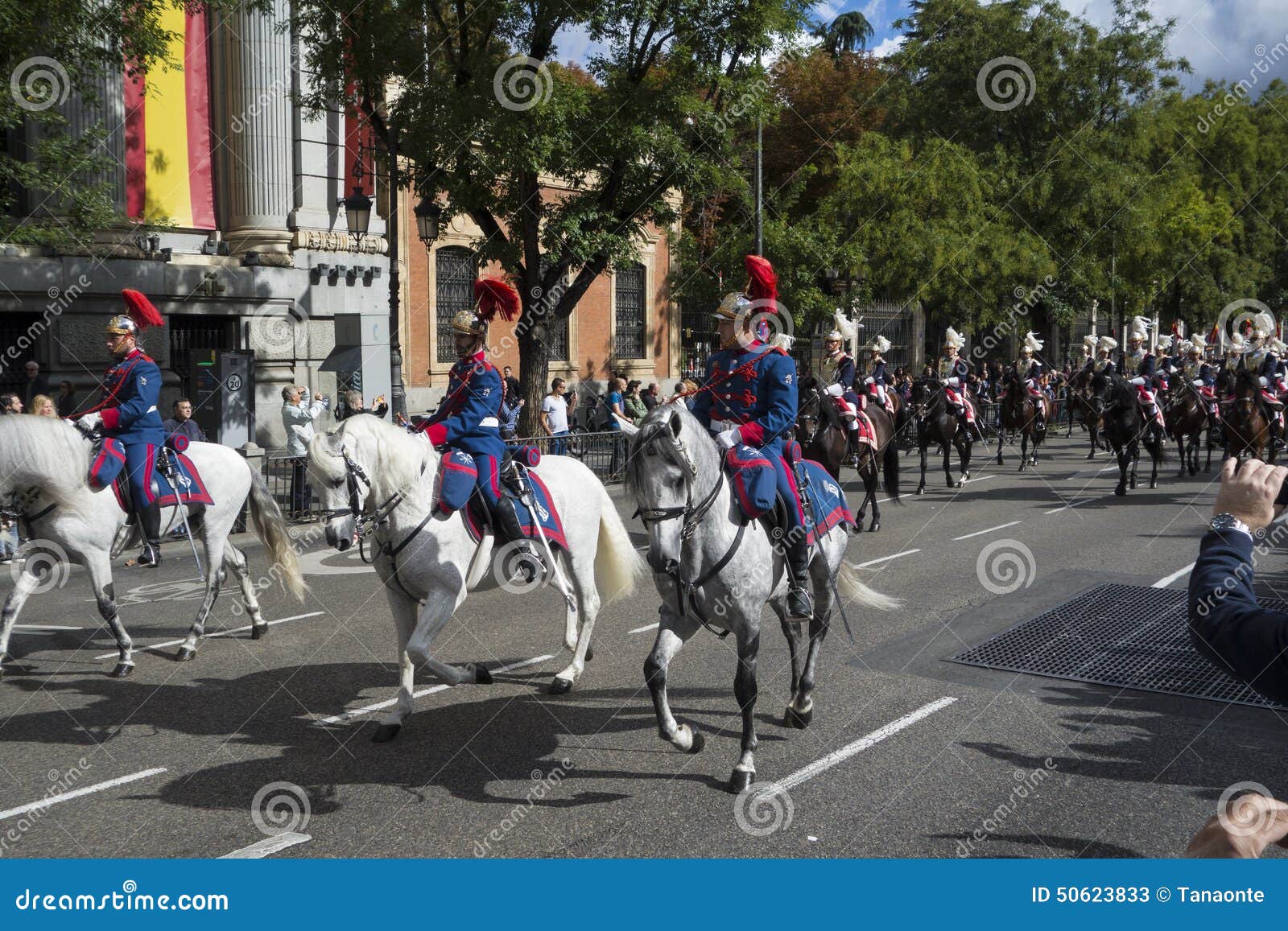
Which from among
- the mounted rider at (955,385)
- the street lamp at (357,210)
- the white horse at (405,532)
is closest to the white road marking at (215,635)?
the white horse at (405,532)

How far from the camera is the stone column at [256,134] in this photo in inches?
928

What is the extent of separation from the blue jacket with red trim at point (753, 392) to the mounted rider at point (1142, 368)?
16.6 metres

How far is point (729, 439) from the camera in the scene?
265 inches

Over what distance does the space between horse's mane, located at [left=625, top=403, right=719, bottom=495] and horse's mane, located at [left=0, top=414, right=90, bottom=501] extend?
4.88 meters

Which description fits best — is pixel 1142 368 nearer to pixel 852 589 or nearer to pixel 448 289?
pixel 852 589

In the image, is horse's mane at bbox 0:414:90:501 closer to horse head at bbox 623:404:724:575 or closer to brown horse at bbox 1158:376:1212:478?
horse head at bbox 623:404:724:575

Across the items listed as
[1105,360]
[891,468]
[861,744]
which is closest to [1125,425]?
[1105,360]

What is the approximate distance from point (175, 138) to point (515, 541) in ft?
62.7

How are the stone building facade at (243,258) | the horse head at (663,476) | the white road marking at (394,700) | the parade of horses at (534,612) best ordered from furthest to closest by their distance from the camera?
the stone building facade at (243,258), the white road marking at (394,700), the parade of horses at (534,612), the horse head at (663,476)

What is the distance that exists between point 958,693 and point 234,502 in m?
6.34

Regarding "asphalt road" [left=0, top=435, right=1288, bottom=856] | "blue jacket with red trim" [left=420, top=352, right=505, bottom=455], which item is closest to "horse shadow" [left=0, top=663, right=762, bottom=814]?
"asphalt road" [left=0, top=435, right=1288, bottom=856]

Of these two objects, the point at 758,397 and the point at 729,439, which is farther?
the point at 758,397

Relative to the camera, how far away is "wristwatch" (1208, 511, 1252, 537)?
2.56 metres

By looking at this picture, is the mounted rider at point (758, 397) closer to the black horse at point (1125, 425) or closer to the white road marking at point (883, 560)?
the white road marking at point (883, 560)
